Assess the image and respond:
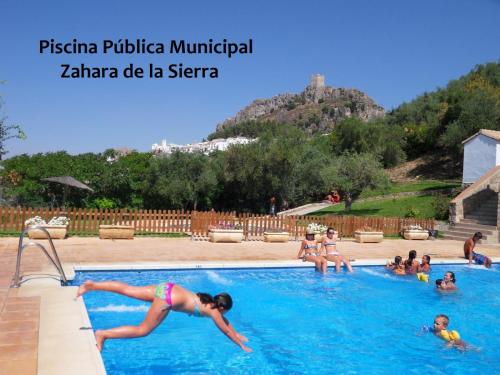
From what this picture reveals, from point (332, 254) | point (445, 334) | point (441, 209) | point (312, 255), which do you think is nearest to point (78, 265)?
point (312, 255)

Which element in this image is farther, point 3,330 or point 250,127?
point 250,127

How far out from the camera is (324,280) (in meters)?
11.8

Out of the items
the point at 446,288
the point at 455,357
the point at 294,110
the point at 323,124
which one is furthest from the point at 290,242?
the point at 294,110

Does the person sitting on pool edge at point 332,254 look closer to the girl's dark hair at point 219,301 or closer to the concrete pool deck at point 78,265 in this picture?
the concrete pool deck at point 78,265

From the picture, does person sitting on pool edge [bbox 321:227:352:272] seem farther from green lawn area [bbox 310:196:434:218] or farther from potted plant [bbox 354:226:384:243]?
green lawn area [bbox 310:196:434:218]

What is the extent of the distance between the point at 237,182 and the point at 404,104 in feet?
123

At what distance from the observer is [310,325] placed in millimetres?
8547

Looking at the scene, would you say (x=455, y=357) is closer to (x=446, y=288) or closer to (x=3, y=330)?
(x=446, y=288)

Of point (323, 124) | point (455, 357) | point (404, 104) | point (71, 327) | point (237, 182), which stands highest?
point (323, 124)

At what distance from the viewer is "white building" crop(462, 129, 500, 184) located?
27516 mm

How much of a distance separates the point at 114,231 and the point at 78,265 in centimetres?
584

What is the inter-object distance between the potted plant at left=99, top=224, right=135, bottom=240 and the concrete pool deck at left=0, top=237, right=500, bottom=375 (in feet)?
1.38

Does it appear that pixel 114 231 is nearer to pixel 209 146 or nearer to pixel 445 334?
pixel 445 334

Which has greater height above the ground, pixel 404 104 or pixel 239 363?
pixel 404 104
